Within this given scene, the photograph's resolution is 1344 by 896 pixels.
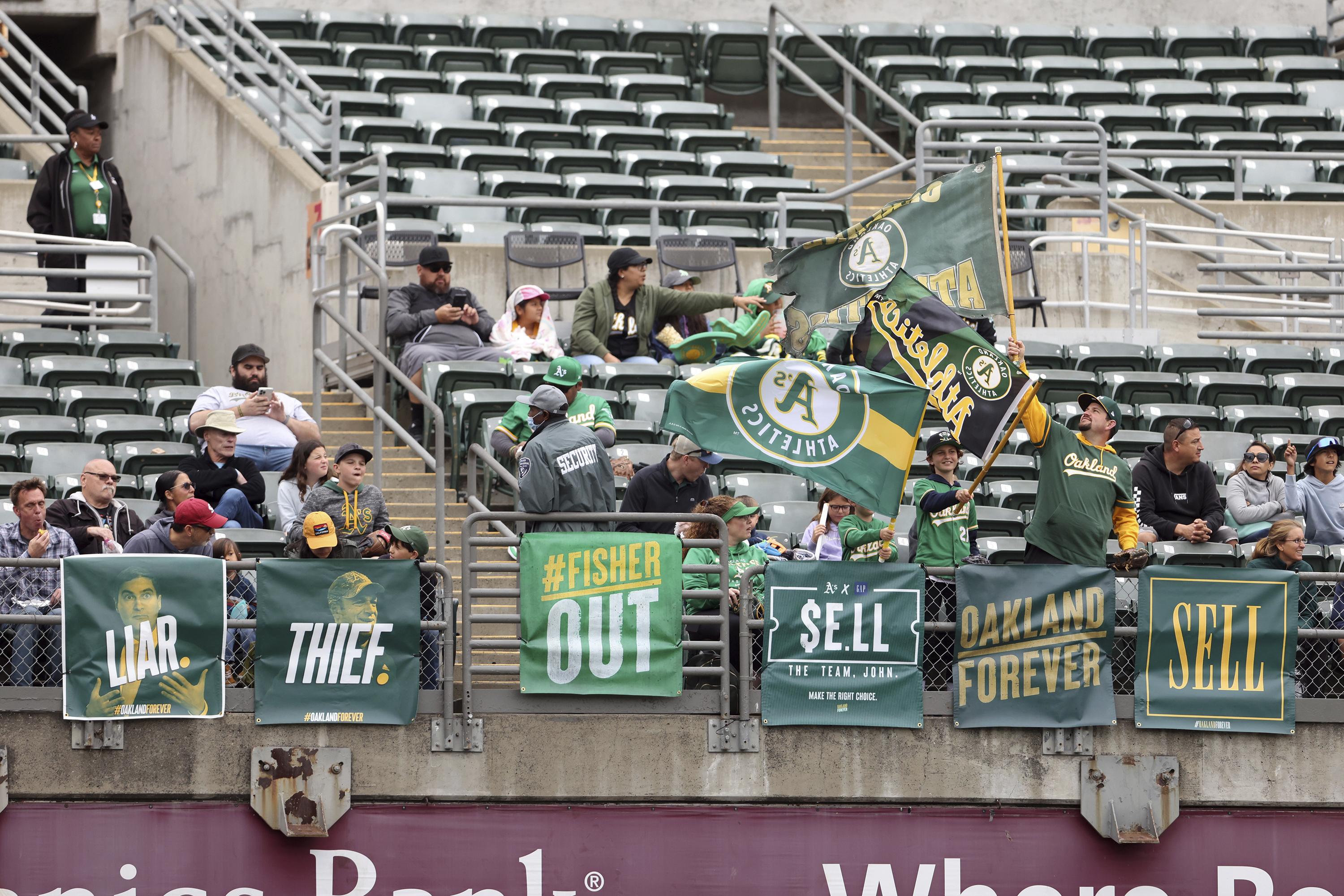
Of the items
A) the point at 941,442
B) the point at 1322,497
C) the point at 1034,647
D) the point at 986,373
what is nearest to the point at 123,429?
the point at 941,442

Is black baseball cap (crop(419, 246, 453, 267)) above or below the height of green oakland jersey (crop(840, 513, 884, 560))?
above

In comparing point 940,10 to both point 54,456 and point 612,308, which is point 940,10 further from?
point 54,456

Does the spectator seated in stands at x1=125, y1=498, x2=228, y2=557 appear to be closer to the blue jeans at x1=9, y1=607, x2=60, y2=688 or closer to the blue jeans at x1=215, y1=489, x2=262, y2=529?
the blue jeans at x1=9, y1=607, x2=60, y2=688

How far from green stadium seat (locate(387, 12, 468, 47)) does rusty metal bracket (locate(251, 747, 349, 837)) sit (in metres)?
12.7

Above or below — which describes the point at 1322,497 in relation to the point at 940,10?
below

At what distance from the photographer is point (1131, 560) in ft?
36.8

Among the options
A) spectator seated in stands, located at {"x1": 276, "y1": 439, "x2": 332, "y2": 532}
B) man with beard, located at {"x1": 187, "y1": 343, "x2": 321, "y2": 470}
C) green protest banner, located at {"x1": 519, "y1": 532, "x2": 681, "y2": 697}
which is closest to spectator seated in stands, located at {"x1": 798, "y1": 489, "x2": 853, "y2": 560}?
green protest banner, located at {"x1": 519, "y1": 532, "x2": 681, "y2": 697}

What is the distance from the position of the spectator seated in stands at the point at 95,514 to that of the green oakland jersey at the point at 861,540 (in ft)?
12.4

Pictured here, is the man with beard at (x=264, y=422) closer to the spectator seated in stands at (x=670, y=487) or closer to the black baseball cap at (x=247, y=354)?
the black baseball cap at (x=247, y=354)

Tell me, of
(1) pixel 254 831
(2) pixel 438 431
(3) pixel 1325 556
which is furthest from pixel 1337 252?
(1) pixel 254 831

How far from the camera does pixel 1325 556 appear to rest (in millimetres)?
12289

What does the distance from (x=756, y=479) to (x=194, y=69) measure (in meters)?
8.17

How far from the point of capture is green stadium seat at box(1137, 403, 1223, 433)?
14875 mm

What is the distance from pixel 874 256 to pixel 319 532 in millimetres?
3467
